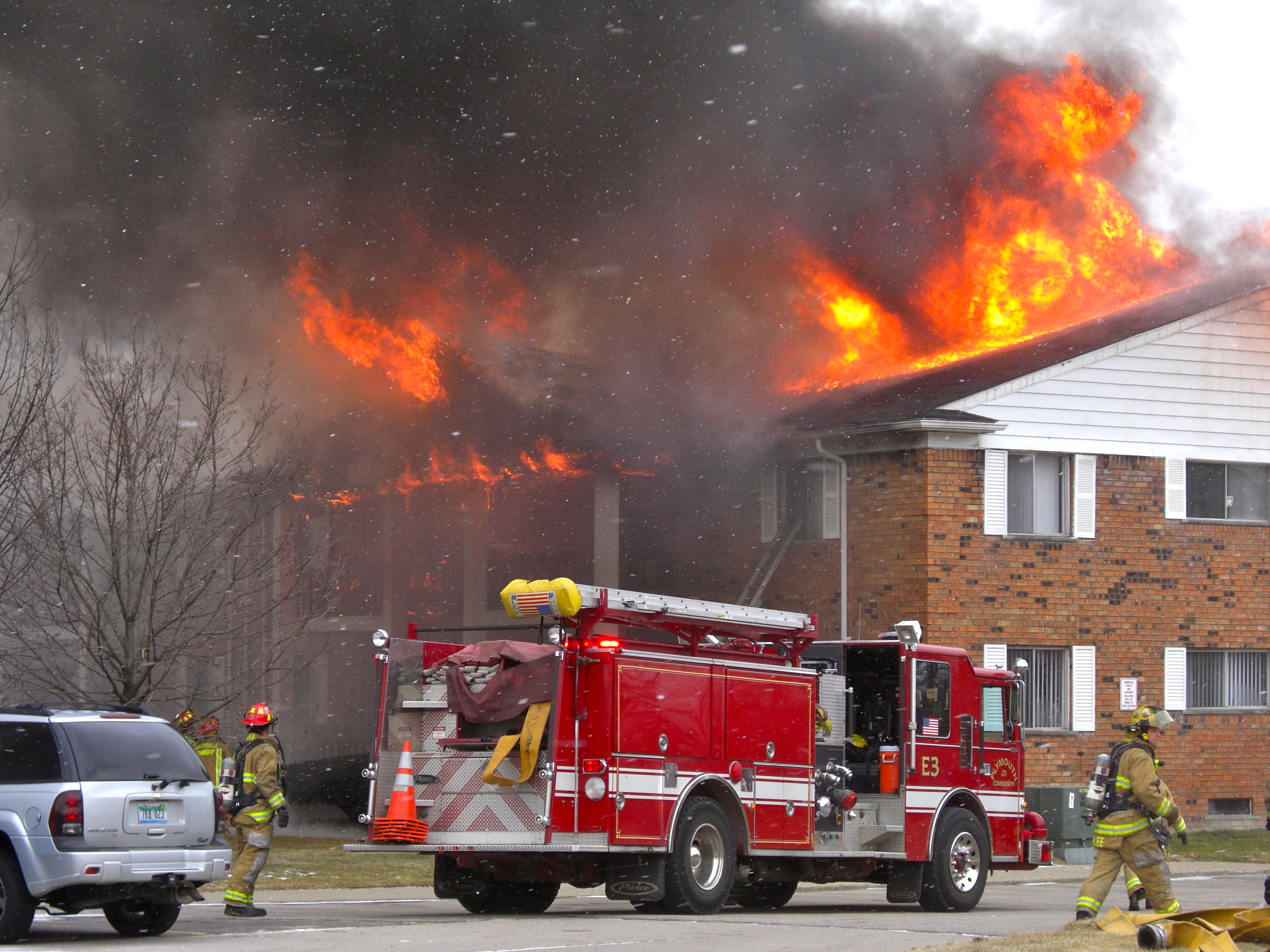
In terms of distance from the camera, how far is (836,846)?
1302 cm

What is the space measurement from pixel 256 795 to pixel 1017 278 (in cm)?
1851

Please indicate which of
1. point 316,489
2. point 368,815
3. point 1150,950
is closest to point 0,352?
point 316,489

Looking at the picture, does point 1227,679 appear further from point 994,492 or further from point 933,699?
point 933,699

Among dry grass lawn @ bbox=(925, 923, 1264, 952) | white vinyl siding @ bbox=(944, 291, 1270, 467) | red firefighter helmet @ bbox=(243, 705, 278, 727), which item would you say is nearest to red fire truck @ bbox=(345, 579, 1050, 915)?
red firefighter helmet @ bbox=(243, 705, 278, 727)

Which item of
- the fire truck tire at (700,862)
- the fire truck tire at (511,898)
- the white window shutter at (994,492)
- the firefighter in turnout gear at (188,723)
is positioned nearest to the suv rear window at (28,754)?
the fire truck tire at (511,898)

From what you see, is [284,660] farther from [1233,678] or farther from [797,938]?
[797,938]

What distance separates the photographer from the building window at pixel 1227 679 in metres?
22.9

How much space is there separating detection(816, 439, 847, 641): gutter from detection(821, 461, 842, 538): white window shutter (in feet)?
0.72

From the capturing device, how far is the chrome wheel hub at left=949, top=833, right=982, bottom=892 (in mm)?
13586

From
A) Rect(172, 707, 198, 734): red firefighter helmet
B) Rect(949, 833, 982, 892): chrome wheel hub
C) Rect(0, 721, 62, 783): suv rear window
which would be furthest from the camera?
Rect(172, 707, 198, 734): red firefighter helmet

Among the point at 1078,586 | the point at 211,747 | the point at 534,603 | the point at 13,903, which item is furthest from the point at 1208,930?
the point at 211,747

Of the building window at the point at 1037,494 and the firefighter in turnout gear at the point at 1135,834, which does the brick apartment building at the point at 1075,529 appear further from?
the firefighter in turnout gear at the point at 1135,834

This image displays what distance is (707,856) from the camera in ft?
39.0

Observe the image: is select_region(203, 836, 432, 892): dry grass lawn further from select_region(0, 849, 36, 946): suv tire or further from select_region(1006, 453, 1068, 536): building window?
select_region(1006, 453, 1068, 536): building window
